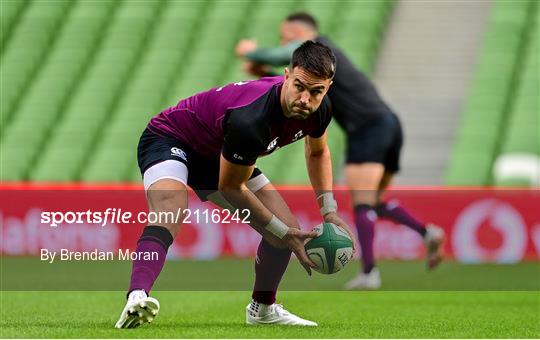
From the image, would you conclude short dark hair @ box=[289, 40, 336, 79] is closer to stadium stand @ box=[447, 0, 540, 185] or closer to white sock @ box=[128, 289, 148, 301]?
white sock @ box=[128, 289, 148, 301]

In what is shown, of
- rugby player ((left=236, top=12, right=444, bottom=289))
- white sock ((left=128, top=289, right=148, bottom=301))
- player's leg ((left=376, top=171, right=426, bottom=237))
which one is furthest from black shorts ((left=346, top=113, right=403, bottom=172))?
white sock ((left=128, top=289, right=148, bottom=301))

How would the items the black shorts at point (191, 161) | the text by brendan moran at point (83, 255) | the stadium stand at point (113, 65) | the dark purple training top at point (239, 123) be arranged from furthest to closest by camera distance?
the stadium stand at point (113, 65) < the text by brendan moran at point (83, 255) < the black shorts at point (191, 161) < the dark purple training top at point (239, 123)

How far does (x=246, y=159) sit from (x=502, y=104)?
899cm

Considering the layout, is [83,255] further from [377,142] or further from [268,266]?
[268,266]

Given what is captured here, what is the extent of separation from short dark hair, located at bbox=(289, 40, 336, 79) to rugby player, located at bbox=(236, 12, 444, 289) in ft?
9.37

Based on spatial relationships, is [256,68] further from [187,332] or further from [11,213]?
[11,213]

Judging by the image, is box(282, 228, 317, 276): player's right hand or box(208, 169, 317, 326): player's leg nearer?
box(282, 228, 317, 276): player's right hand

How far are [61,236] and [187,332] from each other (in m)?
4.99

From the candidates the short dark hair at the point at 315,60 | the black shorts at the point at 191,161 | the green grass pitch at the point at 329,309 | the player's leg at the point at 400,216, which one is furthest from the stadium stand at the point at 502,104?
the short dark hair at the point at 315,60

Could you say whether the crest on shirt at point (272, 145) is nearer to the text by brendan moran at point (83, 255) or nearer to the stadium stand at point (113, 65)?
the text by brendan moran at point (83, 255)

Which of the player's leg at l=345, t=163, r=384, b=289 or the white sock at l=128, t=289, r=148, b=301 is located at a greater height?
the player's leg at l=345, t=163, r=384, b=289

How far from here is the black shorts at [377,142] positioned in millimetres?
7887

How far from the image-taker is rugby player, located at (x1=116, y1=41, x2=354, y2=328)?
463cm

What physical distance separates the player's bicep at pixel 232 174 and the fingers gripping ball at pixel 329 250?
419 millimetres
